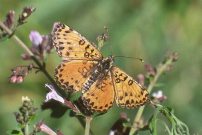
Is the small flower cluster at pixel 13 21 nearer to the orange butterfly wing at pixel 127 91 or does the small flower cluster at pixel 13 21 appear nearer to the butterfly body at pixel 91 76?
the butterfly body at pixel 91 76

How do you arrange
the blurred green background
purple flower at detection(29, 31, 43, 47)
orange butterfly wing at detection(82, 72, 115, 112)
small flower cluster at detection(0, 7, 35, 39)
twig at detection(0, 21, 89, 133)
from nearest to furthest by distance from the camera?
orange butterfly wing at detection(82, 72, 115, 112) < twig at detection(0, 21, 89, 133) < small flower cluster at detection(0, 7, 35, 39) < purple flower at detection(29, 31, 43, 47) < the blurred green background

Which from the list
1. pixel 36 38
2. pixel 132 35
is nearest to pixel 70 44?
pixel 36 38

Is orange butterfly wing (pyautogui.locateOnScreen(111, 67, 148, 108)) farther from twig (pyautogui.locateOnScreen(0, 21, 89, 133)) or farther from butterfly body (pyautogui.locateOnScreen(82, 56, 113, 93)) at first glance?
twig (pyautogui.locateOnScreen(0, 21, 89, 133))

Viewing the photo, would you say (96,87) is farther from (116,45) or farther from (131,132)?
(116,45)

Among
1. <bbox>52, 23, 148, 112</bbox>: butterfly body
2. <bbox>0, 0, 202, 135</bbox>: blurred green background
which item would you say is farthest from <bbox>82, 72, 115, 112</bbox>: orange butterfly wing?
<bbox>0, 0, 202, 135</bbox>: blurred green background

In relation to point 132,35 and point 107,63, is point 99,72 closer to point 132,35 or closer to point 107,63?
point 107,63

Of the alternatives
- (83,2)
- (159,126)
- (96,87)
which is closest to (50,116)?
(96,87)
